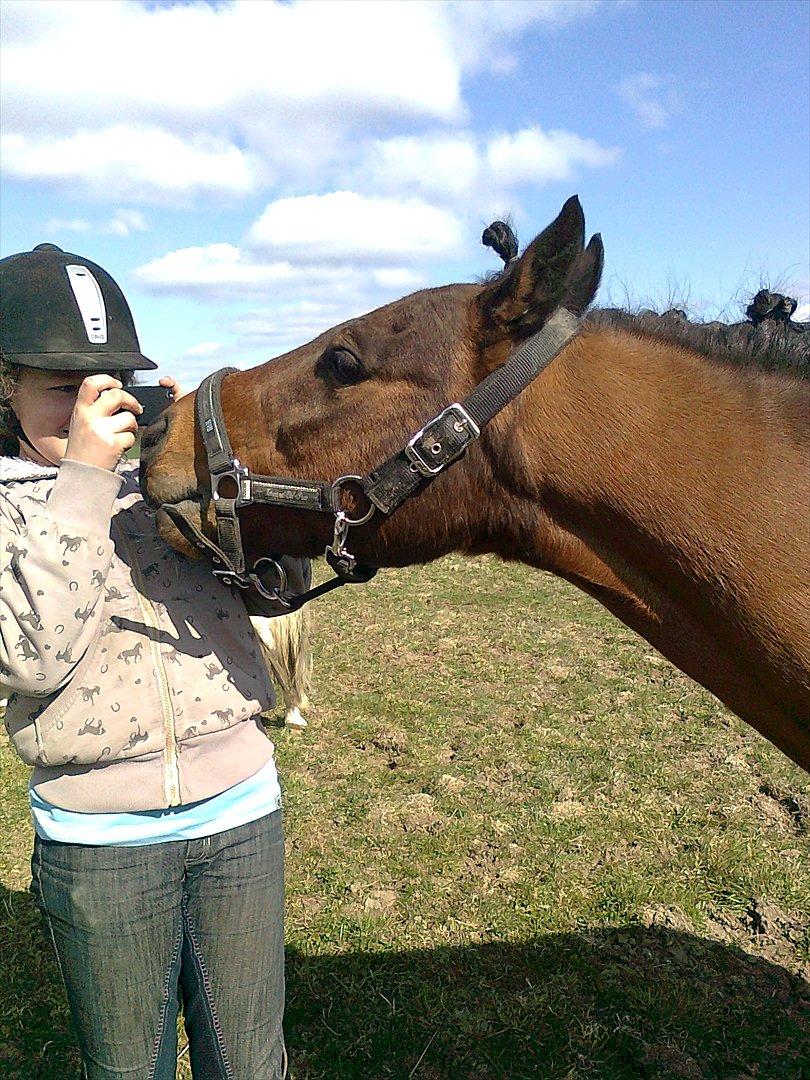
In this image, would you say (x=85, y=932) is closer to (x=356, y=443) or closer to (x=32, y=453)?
→ (x=32, y=453)

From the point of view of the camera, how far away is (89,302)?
6.74 ft

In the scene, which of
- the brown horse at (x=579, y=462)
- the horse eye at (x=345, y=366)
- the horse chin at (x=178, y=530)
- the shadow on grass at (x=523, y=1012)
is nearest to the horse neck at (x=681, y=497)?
the brown horse at (x=579, y=462)

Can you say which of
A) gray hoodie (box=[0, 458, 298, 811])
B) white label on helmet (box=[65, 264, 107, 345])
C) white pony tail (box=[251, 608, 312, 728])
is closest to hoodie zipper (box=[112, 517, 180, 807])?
gray hoodie (box=[0, 458, 298, 811])

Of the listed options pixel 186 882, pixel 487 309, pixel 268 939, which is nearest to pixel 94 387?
pixel 487 309

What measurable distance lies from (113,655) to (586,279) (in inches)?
57.0

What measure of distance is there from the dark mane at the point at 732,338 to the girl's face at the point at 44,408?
135 cm

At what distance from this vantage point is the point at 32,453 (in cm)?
202

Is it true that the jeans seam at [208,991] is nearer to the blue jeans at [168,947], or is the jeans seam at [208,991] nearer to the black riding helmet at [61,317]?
the blue jeans at [168,947]

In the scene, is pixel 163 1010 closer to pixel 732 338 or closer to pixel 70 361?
pixel 70 361

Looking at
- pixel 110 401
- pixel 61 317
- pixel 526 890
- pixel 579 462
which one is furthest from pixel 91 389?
pixel 526 890

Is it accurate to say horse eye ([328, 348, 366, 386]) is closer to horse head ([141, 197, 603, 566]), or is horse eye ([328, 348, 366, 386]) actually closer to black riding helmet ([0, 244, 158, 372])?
horse head ([141, 197, 603, 566])

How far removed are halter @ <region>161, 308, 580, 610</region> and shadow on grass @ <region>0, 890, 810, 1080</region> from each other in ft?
7.01

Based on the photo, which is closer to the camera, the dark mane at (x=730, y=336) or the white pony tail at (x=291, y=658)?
the dark mane at (x=730, y=336)

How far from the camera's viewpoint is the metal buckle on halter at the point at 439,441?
1.91 meters
